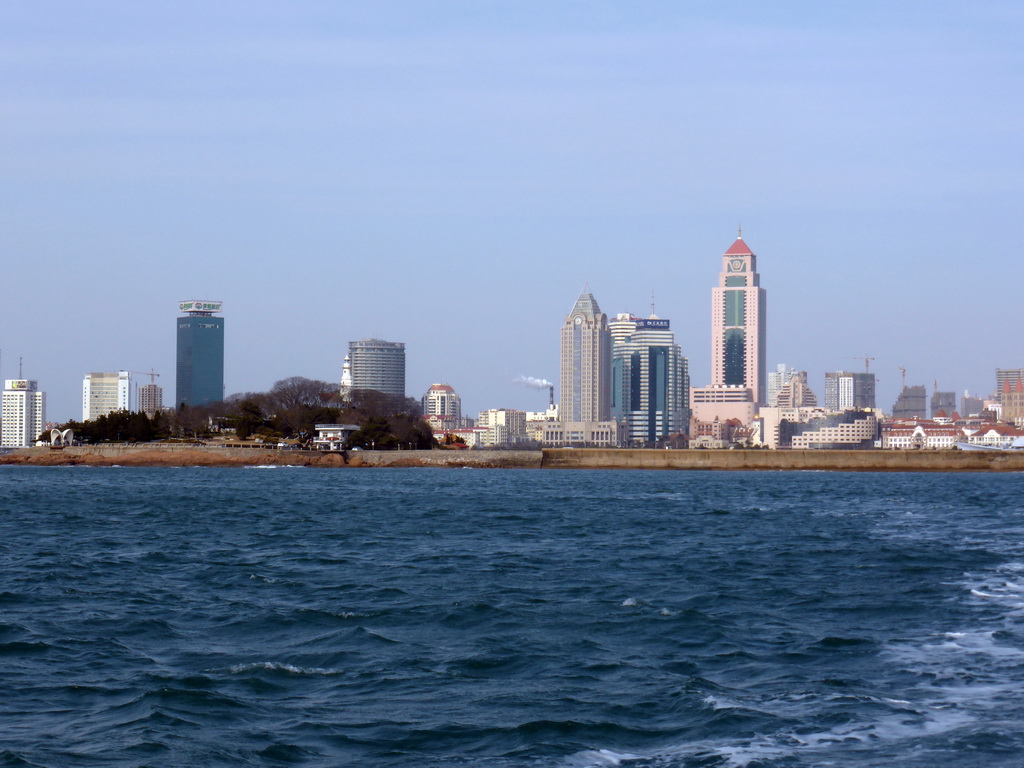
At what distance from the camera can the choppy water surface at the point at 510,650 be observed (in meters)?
9.33

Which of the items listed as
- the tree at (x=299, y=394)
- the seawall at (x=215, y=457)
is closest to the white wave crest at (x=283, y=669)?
the seawall at (x=215, y=457)

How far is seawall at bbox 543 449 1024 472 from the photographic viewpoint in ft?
351

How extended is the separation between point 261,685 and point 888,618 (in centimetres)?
871

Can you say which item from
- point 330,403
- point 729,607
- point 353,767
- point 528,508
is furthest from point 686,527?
point 330,403

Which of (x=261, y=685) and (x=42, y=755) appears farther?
(x=261, y=685)

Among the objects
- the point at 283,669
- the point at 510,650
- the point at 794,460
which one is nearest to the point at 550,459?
the point at 794,460

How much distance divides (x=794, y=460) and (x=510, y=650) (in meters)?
100

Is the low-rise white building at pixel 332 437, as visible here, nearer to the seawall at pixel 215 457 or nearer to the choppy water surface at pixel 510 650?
the seawall at pixel 215 457

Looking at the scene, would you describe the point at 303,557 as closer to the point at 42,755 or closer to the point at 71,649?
the point at 71,649

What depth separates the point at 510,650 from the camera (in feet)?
43.2

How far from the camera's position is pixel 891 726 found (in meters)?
9.80

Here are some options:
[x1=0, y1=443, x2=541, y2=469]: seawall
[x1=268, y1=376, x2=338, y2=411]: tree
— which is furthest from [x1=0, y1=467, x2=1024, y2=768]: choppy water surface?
[x1=268, y1=376, x2=338, y2=411]: tree

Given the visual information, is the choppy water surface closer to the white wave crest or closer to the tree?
the white wave crest

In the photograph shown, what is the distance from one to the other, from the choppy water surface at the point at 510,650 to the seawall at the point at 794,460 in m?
81.2
